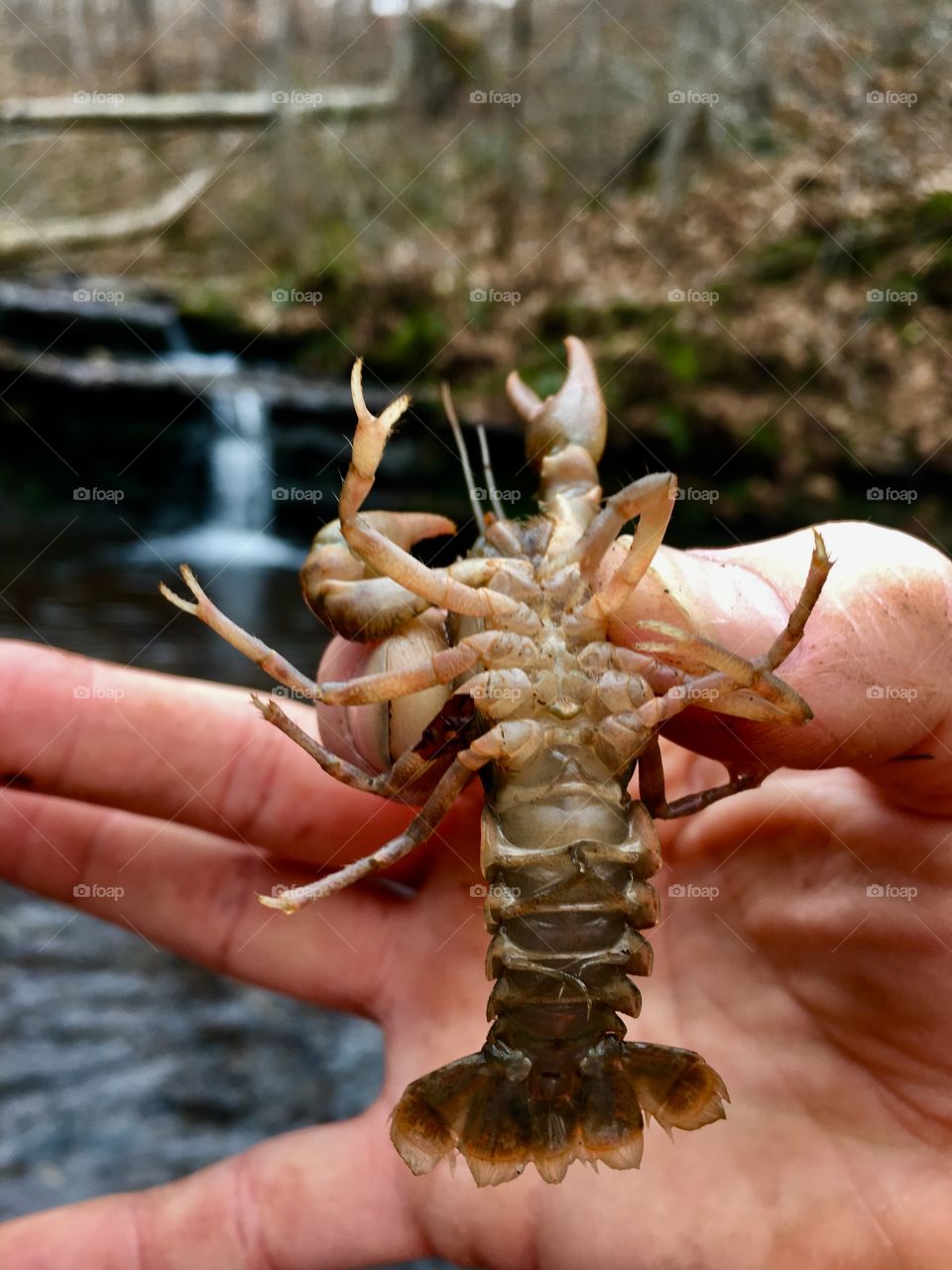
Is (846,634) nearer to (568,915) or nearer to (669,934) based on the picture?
(568,915)

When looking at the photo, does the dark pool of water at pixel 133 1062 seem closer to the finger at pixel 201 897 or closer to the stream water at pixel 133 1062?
the stream water at pixel 133 1062

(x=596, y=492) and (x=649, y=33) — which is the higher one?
(x=649, y=33)

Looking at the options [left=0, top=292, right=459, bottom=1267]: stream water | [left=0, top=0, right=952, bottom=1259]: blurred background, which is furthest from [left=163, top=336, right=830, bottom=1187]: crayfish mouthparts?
[left=0, top=0, right=952, bottom=1259]: blurred background

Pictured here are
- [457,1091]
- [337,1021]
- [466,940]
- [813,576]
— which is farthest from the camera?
[337,1021]

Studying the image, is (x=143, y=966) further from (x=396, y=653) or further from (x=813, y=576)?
(x=813, y=576)

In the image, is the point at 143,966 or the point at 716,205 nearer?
the point at 143,966

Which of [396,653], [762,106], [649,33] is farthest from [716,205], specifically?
[396,653]

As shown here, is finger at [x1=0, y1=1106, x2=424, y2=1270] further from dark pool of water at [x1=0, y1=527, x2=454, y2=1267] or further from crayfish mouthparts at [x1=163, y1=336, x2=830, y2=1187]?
dark pool of water at [x1=0, y1=527, x2=454, y2=1267]

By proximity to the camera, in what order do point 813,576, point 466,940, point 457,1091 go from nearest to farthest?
point 813,576, point 457,1091, point 466,940
